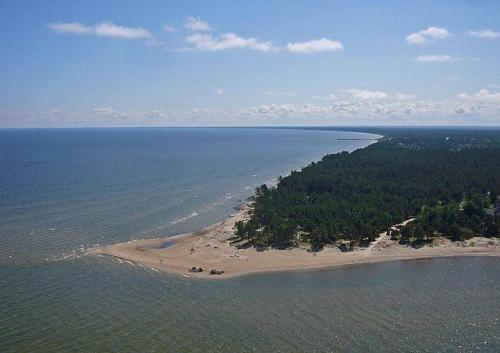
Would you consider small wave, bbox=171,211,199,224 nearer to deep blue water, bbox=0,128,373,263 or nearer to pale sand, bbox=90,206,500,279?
deep blue water, bbox=0,128,373,263

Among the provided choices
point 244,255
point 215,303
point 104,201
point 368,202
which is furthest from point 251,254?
point 104,201

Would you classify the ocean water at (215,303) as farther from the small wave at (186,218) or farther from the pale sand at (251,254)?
the small wave at (186,218)

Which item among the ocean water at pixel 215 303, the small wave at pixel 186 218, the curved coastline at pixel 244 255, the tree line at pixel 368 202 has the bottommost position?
the ocean water at pixel 215 303

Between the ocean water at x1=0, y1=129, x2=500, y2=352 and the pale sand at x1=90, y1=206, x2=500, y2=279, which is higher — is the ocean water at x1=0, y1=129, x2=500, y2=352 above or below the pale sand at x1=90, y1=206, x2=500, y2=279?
below

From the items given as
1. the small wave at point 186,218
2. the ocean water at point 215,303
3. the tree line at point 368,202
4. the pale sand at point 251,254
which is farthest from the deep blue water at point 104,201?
the tree line at point 368,202

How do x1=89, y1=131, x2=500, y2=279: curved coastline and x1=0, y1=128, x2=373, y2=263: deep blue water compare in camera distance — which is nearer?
x1=89, y1=131, x2=500, y2=279: curved coastline

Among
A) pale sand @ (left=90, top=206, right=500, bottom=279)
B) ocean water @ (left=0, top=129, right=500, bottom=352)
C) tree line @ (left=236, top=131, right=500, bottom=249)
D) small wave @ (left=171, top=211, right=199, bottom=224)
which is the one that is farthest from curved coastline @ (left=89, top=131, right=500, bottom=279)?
small wave @ (left=171, top=211, right=199, bottom=224)

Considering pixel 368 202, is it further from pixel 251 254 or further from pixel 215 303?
pixel 215 303

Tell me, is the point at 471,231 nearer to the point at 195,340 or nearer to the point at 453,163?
the point at 195,340
